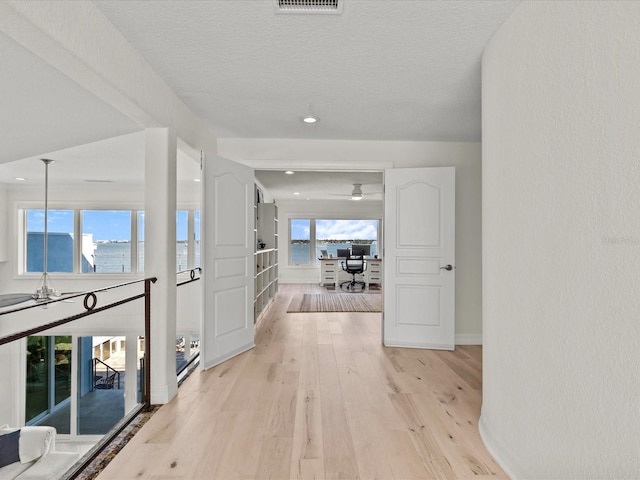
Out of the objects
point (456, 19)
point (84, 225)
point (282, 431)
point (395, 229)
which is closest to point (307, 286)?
point (84, 225)

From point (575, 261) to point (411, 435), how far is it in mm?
1369

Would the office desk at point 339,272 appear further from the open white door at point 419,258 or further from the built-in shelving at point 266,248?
the open white door at point 419,258

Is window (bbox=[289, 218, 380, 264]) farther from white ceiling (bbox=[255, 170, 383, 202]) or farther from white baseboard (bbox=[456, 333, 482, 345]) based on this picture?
white baseboard (bbox=[456, 333, 482, 345])

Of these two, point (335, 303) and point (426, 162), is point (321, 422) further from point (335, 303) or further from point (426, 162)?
point (335, 303)

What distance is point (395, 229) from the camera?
380 centimetres

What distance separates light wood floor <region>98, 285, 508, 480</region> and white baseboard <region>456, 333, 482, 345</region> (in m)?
0.30

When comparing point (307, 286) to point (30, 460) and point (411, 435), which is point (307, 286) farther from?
point (411, 435)

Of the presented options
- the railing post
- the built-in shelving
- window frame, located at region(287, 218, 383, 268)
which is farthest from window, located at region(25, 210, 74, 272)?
the railing post

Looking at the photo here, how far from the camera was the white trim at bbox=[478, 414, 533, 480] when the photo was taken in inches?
63.6

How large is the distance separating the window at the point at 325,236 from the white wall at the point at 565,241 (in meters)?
8.35

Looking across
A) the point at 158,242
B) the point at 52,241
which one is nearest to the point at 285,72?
the point at 158,242

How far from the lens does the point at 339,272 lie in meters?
9.38

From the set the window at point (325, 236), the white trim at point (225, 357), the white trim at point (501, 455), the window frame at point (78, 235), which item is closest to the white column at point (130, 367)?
the window frame at point (78, 235)

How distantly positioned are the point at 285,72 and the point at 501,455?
2584 millimetres
